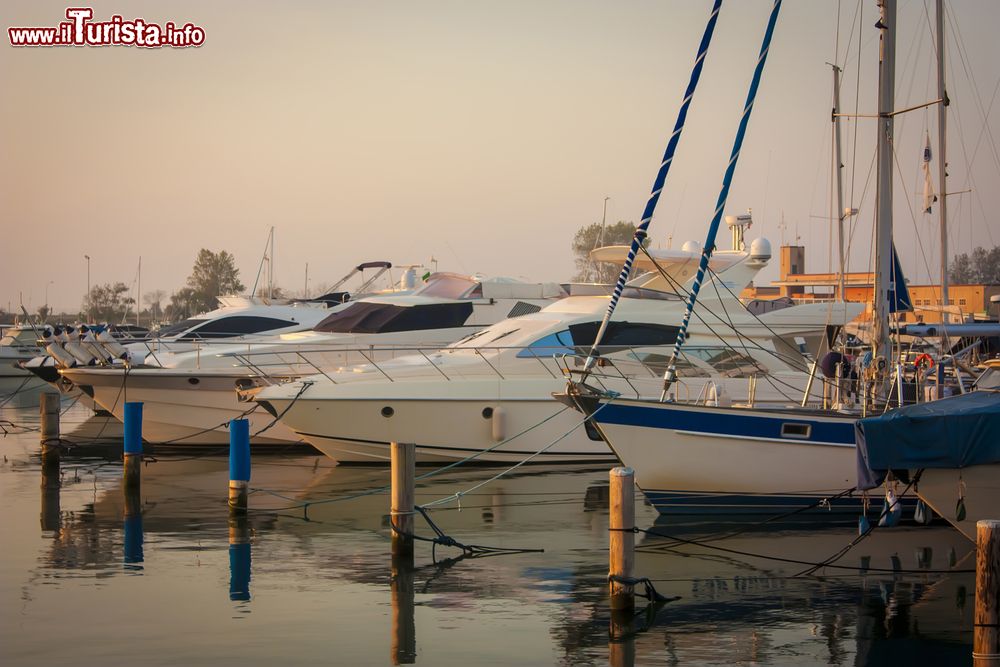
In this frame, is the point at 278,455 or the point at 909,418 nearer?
the point at 909,418

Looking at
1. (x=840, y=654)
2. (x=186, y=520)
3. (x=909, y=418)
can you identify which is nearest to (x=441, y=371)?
(x=186, y=520)

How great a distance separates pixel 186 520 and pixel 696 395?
7.25 meters

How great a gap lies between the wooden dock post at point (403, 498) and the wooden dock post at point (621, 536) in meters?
2.45

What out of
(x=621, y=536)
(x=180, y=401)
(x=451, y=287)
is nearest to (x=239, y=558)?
(x=621, y=536)

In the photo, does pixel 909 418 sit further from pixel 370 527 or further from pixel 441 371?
pixel 441 371

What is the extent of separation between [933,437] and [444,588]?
462 centimetres

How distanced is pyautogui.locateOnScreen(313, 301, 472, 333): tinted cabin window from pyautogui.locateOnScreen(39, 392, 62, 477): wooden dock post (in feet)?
19.1

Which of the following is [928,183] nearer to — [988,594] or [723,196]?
[723,196]

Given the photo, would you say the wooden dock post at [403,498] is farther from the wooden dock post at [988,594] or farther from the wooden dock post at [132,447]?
the wooden dock post at [132,447]

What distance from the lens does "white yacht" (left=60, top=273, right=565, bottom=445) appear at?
20.5 metres

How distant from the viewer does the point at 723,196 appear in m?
14.8

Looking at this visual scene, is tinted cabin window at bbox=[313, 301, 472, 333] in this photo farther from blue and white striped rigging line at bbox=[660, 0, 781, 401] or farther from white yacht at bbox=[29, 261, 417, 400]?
blue and white striped rigging line at bbox=[660, 0, 781, 401]

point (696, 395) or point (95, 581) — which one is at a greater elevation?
point (696, 395)

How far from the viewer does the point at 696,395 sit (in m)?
17.0
